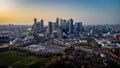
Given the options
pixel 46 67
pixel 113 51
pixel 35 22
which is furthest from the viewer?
pixel 35 22

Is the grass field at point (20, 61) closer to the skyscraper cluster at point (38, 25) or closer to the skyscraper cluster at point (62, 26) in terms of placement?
the skyscraper cluster at point (62, 26)

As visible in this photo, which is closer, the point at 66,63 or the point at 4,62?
the point at 66,63

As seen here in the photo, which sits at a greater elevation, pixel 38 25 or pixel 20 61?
pixel 38 25

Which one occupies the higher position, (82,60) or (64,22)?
(64,22)

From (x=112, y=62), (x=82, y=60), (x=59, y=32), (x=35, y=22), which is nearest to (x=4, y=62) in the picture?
(x=82, y=60)

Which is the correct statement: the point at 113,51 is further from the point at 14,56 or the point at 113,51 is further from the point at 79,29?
the point at 79,29

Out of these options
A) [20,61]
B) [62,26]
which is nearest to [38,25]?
[62,26]

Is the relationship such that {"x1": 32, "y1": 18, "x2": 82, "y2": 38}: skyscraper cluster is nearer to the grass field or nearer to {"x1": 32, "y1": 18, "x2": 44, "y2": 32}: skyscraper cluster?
{"x1": 32, "y1": 18, "x2": 44, "y2": 32}: skyscraper cluster

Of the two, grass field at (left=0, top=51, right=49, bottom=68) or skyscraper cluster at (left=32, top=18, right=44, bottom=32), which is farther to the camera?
skyscraper cluster at (left=32, top=18, right=44, bottom=32)

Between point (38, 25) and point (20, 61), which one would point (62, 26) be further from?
point (20, 61)

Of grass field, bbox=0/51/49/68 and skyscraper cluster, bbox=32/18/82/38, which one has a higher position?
skyscraper cluster, bbox=32/18/82/38

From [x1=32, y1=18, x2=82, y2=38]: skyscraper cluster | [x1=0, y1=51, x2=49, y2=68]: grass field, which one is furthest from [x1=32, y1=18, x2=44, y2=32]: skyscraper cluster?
[x1=0, y1=51, x2=49, y2=68]: grass field
